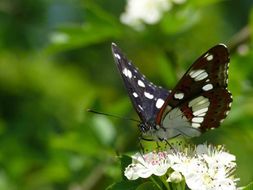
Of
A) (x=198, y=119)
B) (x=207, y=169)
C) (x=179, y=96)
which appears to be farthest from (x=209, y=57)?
(x=207, y=169)

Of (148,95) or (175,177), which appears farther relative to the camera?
(148,95)

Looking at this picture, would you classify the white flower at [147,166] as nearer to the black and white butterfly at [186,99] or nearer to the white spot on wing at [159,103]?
the black and white butterfly at [186,99]

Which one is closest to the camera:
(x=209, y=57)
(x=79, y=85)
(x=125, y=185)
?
(x=125, y=185)

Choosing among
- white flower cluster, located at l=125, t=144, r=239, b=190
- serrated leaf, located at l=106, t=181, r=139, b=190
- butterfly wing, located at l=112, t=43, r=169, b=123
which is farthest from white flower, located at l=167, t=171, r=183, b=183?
butterfly wing, located at l=112, t=43, r=169, b=123

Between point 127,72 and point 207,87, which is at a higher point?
point 127,72

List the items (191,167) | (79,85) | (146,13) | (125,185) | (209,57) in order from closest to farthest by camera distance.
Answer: (125,185) < (191,167) < (209,57) < (146,13) < (79,85)

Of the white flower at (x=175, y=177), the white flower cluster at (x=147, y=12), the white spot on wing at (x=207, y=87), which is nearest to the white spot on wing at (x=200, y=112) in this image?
the white spot on wing at (x=207, y=87)

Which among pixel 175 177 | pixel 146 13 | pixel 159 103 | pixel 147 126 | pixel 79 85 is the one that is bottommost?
pixel 175 177

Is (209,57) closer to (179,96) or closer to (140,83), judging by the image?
(179,96)

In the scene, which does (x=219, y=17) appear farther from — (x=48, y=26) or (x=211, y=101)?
(x=211, y=101)
